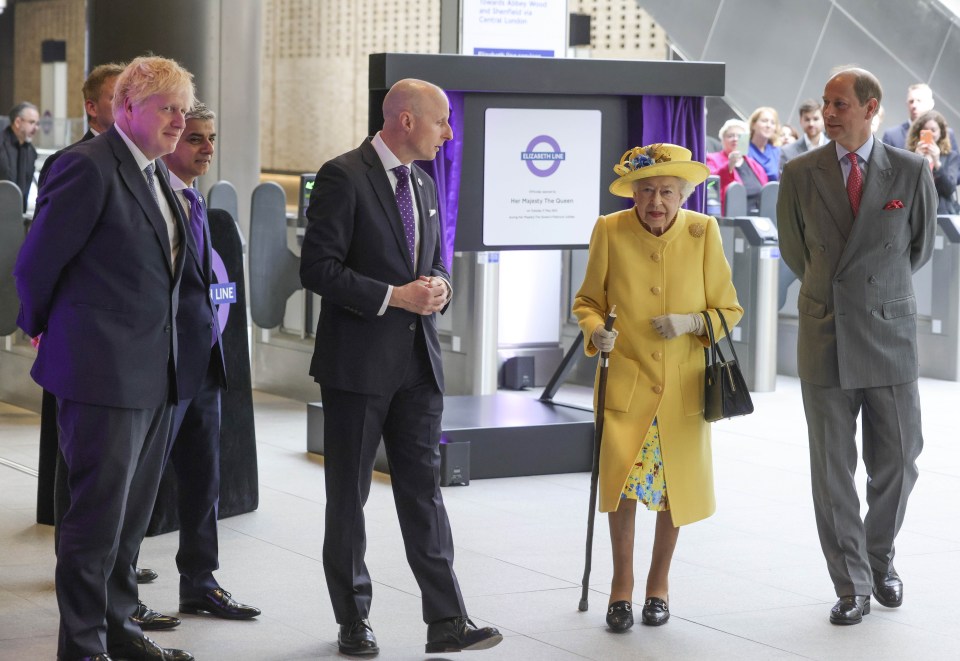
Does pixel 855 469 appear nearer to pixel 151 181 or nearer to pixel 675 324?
pixel 675 324

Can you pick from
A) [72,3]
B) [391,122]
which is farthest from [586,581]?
[72,3]

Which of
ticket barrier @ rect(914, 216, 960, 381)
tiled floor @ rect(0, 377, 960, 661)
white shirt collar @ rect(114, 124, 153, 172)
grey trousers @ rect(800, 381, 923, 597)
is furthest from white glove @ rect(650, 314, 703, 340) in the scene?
ticket barrier @ rect(914, 216, 960, 381)

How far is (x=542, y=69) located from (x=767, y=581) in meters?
3.18

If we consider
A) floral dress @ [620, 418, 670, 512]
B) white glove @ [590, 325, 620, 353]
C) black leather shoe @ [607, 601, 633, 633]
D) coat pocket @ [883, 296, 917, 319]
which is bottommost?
black leather shoe @ [607, 601, 633, 633]

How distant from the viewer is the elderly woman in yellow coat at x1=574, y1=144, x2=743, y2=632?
15.1 ft

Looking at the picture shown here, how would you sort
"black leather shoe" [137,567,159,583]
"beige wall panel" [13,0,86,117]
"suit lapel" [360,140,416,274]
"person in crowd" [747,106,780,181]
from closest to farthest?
"suit lapel" [360,140,416,274], "black leather shoe" [137,567,159,583], "person in crowd" [747,106,780,181], "beige wall panel" [13,0,86,117]

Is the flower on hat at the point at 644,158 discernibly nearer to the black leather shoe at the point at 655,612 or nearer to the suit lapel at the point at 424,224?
the suit lapel at the point at 424,224

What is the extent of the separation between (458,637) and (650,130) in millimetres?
4250

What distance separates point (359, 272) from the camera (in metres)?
4.23

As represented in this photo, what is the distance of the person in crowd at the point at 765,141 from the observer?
12.2 metres

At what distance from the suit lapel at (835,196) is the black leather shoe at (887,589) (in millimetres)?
1160

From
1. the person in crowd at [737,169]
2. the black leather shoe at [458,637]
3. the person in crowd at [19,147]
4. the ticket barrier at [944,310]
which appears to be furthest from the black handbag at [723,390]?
the person in crowd at [19,147]

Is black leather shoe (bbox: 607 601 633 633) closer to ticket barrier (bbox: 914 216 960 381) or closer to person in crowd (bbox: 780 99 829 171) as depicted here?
ticket barrier (bbox: 914 216 960 381)

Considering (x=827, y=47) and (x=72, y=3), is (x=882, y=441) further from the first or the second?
(x=72, y=3)
